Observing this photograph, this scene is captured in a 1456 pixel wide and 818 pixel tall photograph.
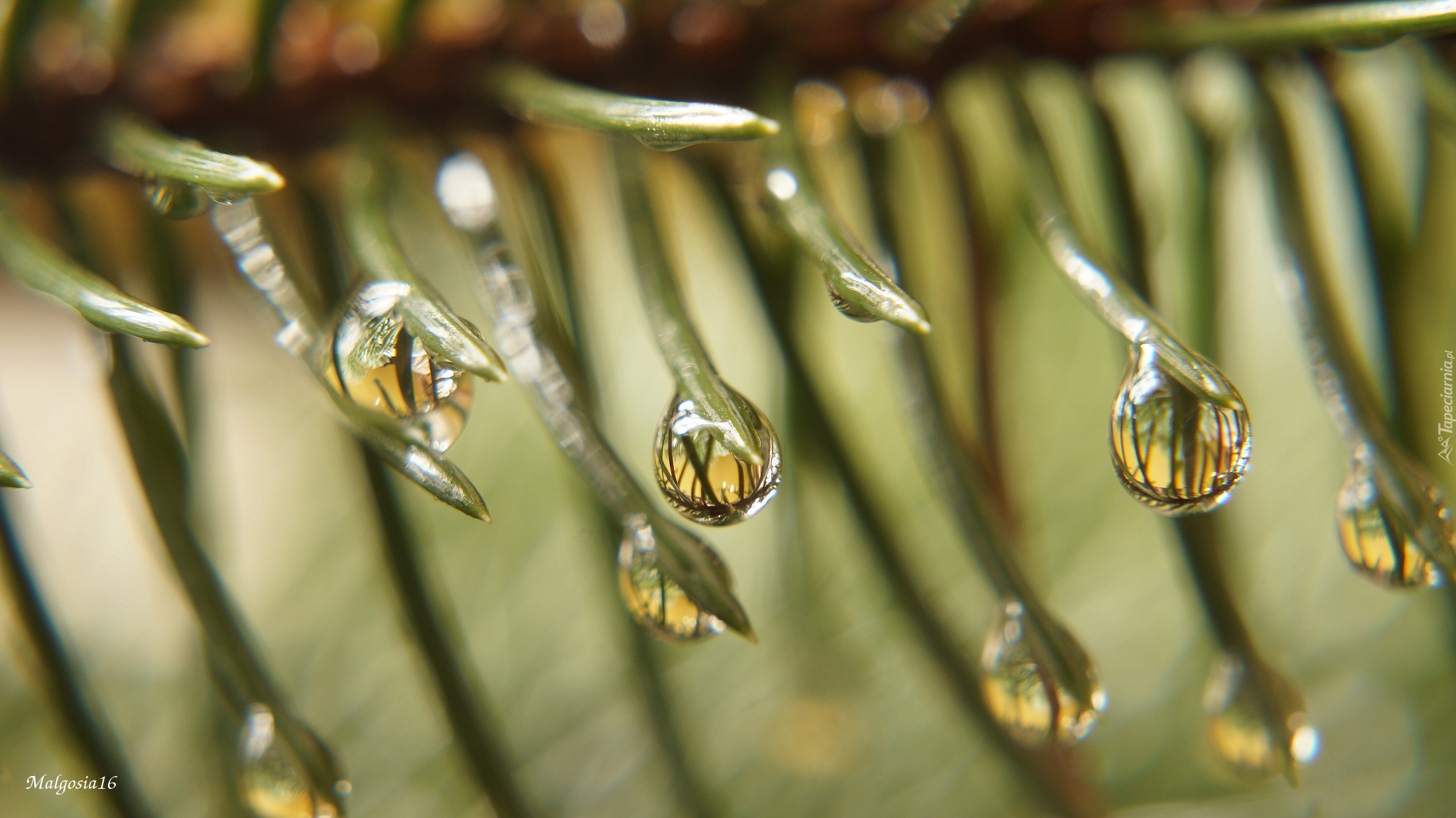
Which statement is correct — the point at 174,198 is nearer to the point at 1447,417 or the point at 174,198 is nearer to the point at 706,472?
the point at 706,472

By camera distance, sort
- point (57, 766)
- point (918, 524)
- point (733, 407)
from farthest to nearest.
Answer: point (918, 524), point (57, 766), point (733, 407)

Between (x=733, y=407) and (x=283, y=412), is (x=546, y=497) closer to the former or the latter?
(x=283, y=412)

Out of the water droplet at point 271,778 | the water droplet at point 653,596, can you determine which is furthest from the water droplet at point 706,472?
the water droplet at point 271,778

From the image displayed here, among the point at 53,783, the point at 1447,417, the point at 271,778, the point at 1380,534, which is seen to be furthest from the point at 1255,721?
the point at 53,783

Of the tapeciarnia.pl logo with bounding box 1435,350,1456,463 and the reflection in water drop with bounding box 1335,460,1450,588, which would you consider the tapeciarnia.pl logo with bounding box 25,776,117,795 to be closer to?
the reflection in water drop with bounding box 1335,460,1450,588

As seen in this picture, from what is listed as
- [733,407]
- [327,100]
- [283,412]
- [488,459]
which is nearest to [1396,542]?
[733,407]

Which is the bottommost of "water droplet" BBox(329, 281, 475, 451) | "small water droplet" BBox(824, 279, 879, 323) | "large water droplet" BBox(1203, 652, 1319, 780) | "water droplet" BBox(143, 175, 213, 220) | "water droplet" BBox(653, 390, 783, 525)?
"large water droplet" BBox(1203, 652, 1319, 780)

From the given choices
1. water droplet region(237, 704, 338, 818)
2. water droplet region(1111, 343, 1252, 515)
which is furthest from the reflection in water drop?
water droplet region(237, 704, 338, 818)
